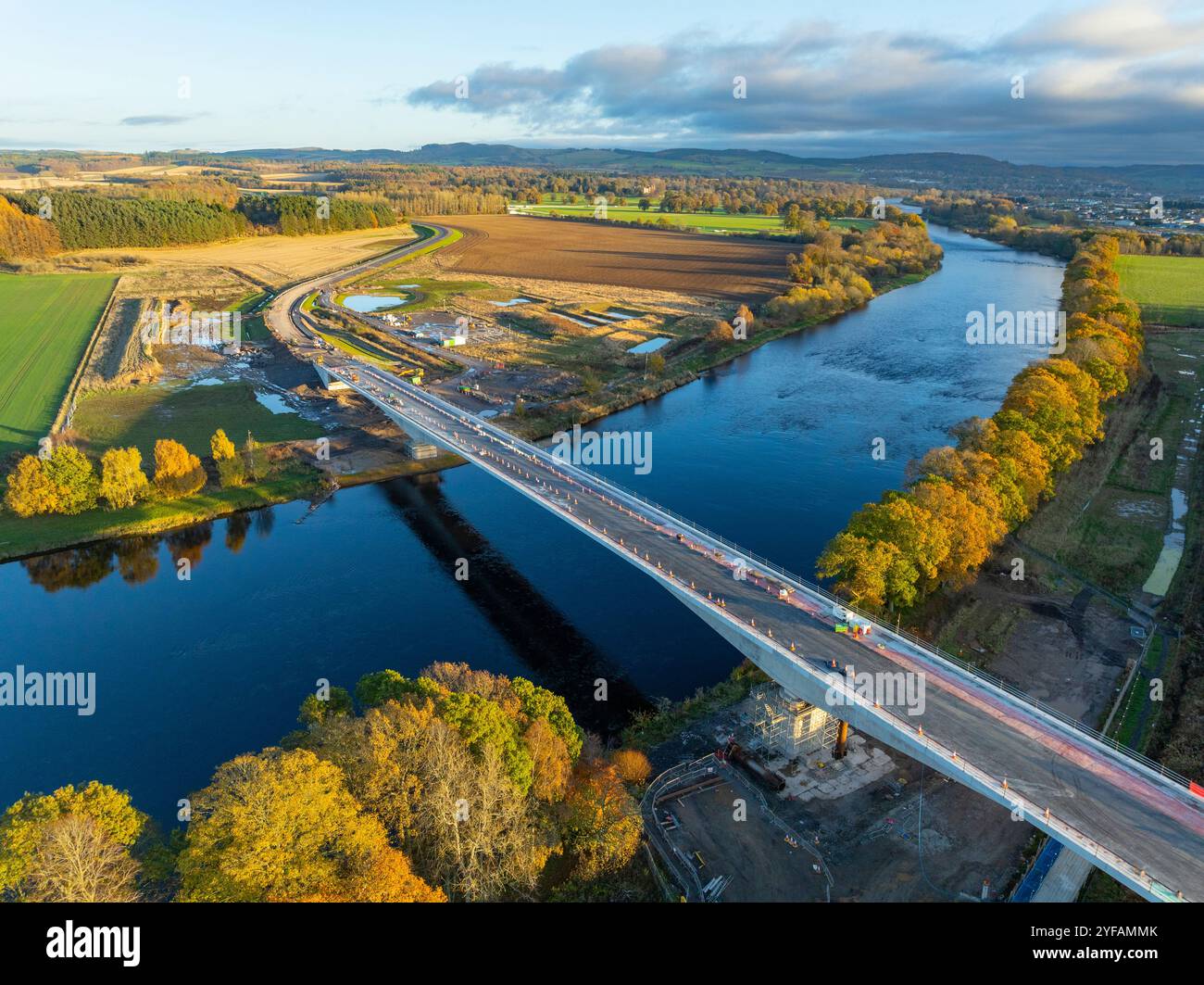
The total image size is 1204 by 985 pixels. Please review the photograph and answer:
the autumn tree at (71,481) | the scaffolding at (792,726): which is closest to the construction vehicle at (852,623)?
the scaffolding at (792,726)

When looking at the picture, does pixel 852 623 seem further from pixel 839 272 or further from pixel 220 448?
pixel 839 272

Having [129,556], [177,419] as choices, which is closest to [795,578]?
[129,556]

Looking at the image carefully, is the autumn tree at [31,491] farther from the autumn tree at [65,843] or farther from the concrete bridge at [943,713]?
the autumn tree at [65,843]

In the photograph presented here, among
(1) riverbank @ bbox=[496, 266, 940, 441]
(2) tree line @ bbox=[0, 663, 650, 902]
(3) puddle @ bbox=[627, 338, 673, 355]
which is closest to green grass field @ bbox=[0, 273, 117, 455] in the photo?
(1) riverbank @ bbox=[496, 266, 940, 441]

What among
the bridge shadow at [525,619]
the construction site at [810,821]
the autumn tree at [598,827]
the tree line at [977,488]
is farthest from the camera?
the tree line at [977,488]

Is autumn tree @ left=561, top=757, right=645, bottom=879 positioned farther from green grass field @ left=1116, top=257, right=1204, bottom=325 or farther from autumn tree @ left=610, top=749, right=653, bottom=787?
green grass field @ left=1116, top=257, right=1204, bottom=325
